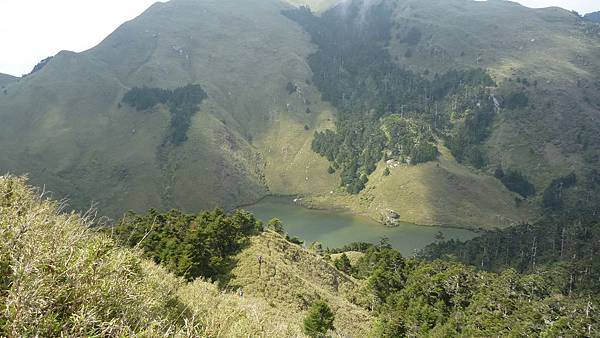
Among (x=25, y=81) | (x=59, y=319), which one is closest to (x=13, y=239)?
(x=59, y=319)

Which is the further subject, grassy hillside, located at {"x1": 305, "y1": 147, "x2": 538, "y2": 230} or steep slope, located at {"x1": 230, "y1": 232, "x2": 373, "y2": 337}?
grassy hillside, located at {"x1": 305, "y1": 147, "x2": 538, "y2": 230}

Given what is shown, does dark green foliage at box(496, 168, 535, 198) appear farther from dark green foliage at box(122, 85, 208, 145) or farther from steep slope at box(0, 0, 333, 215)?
dark green foliage at box(122, 85, 208, 145)

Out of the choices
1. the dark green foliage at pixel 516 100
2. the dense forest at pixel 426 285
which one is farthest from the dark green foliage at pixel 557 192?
the dense forest at pixel 426 285

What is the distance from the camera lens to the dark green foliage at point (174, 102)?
172 meters

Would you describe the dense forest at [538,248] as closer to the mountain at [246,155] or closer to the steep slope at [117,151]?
the mountain at [246,155]

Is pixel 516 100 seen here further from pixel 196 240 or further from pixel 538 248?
pixel 196 240

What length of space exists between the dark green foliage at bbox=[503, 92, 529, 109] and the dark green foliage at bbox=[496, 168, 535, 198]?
4167 centimetres

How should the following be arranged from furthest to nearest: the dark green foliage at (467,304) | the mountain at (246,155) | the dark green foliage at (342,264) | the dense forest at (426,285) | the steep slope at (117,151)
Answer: the mountain at (246,155)
the steep slope at (117,151)
the dark green foliage at (342,264)
the dark green foliage at (467,304)
the dense forest at (426,285)

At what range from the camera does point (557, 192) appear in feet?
478

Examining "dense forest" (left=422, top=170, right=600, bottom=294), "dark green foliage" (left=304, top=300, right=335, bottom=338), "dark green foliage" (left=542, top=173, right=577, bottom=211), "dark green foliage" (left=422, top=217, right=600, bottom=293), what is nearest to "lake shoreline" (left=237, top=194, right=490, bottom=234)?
"dense forest" (left=422, top=170, right=600, bottom=294)

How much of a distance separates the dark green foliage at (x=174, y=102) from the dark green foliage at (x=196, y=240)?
358 ft

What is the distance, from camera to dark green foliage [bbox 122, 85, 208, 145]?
171500 mm

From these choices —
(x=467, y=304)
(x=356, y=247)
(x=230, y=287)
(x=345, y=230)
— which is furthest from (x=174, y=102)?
(x=467, y=304)

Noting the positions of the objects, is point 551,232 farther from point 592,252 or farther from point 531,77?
point 531,77
